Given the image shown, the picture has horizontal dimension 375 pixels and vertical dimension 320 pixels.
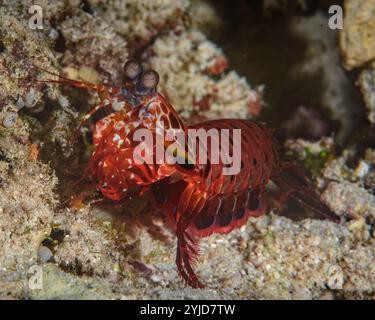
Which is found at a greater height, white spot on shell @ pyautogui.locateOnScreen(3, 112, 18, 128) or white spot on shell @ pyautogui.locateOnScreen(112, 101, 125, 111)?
white spot on shell @ pyautogui.locateOnScreen(112, 101, 125, 111)

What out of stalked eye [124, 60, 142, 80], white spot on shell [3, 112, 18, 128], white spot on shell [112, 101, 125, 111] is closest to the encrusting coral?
white spot on shell [3, 112, 18, 128]

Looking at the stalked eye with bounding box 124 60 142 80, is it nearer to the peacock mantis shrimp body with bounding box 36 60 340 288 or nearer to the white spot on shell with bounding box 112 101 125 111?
the peacock mantis shrimp body with bounding box 36 60 340 288

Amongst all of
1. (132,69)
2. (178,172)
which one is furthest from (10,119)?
(178,172)

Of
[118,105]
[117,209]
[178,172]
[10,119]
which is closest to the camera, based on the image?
[10,119]

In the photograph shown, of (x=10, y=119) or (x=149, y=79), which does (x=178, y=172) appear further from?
(x=10, y=119)

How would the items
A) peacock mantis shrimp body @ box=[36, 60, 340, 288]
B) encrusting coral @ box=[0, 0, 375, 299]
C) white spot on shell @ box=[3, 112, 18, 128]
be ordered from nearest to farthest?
encrusting coral @ box=[0, 0, 375, 299] → white spot on shell @ box=[3, 112, 18, 128] → peacock mantis shrimp body @ box=[36, 60, 340, 288]

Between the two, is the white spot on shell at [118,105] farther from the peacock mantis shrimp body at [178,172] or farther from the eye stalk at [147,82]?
the eye stalk at [147,82]
